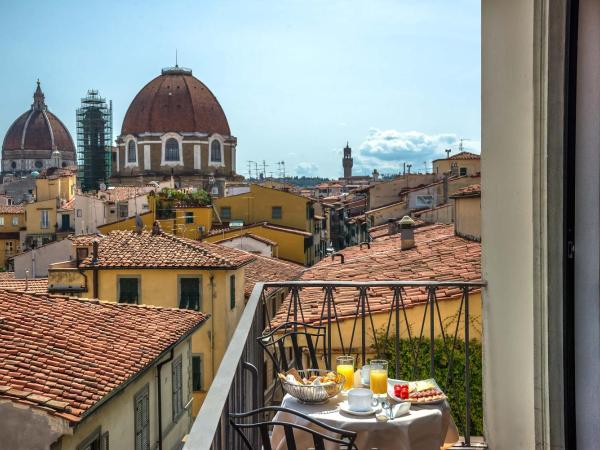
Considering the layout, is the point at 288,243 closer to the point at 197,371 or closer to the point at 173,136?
the point at 197,371

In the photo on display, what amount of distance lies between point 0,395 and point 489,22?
271 inches

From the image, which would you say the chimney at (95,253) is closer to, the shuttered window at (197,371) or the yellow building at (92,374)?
the shuttered window at (197,371)

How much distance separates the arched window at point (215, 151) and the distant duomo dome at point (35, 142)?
4749 cm

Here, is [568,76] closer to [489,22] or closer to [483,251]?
[489,22]

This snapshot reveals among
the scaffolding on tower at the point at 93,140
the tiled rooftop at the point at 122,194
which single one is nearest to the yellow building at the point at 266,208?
the tiled rooftop at the point at 122,194

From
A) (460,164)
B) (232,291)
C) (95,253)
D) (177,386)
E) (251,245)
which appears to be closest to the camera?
(177,386)

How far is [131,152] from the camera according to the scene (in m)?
67.2

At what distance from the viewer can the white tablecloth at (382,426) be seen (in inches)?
113

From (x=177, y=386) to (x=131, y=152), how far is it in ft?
184

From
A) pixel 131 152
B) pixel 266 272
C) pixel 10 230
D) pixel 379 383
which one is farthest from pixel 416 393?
pixel 131 152

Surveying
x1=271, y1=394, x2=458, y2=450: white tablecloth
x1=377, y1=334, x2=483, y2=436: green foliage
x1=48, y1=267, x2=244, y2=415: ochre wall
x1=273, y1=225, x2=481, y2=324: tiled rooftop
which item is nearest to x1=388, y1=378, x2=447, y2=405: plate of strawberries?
x1=271, y1=394, x2=458, y2=450: white tablecloth

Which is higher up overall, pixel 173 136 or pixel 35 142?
pixel 35 142

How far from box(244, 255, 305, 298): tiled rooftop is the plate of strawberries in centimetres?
1714

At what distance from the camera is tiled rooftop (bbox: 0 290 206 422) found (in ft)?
28.4
